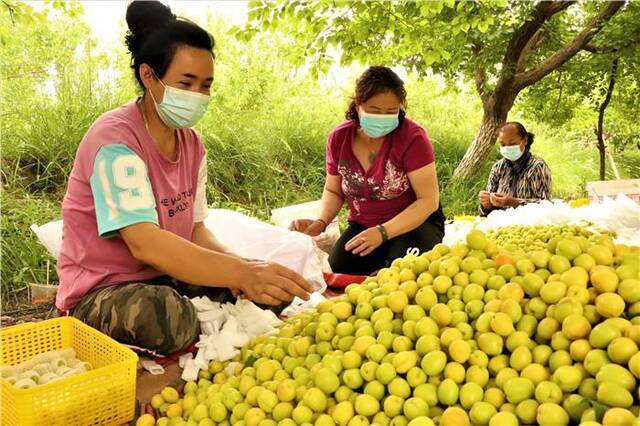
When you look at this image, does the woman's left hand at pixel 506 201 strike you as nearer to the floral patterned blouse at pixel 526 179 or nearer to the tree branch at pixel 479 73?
the floral patterned blouse at pixel 526 179

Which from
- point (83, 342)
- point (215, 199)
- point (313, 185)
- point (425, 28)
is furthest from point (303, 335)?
point (313, 185)

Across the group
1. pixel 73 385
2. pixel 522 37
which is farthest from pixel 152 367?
pixel 522 37

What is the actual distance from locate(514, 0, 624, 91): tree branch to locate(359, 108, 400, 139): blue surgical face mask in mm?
2991

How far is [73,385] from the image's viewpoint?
1550mm

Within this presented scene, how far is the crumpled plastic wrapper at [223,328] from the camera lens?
194cm

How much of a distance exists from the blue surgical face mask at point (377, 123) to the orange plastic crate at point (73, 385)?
1.68 metres

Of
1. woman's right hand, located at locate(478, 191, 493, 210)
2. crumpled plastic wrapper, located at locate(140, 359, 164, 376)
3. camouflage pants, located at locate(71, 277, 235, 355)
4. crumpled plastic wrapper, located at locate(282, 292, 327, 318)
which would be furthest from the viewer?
woman's right hand, located at locate(478, 191, 493, 210)

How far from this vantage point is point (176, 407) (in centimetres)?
167

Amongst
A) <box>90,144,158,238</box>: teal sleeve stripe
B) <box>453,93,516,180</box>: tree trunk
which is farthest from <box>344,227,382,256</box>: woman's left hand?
<box>453,93,516,180</box>: tree trunk

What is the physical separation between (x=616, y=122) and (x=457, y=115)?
7.06 feet

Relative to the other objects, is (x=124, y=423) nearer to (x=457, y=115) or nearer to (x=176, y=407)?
(x=176, y=407)

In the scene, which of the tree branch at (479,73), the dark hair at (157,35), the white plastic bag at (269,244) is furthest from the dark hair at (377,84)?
the tree branch at (479,73)

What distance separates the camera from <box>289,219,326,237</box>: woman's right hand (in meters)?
3.12

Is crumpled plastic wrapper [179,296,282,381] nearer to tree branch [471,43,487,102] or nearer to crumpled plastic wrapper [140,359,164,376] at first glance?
crumpled plastic wrapper [140,359,164,376]
